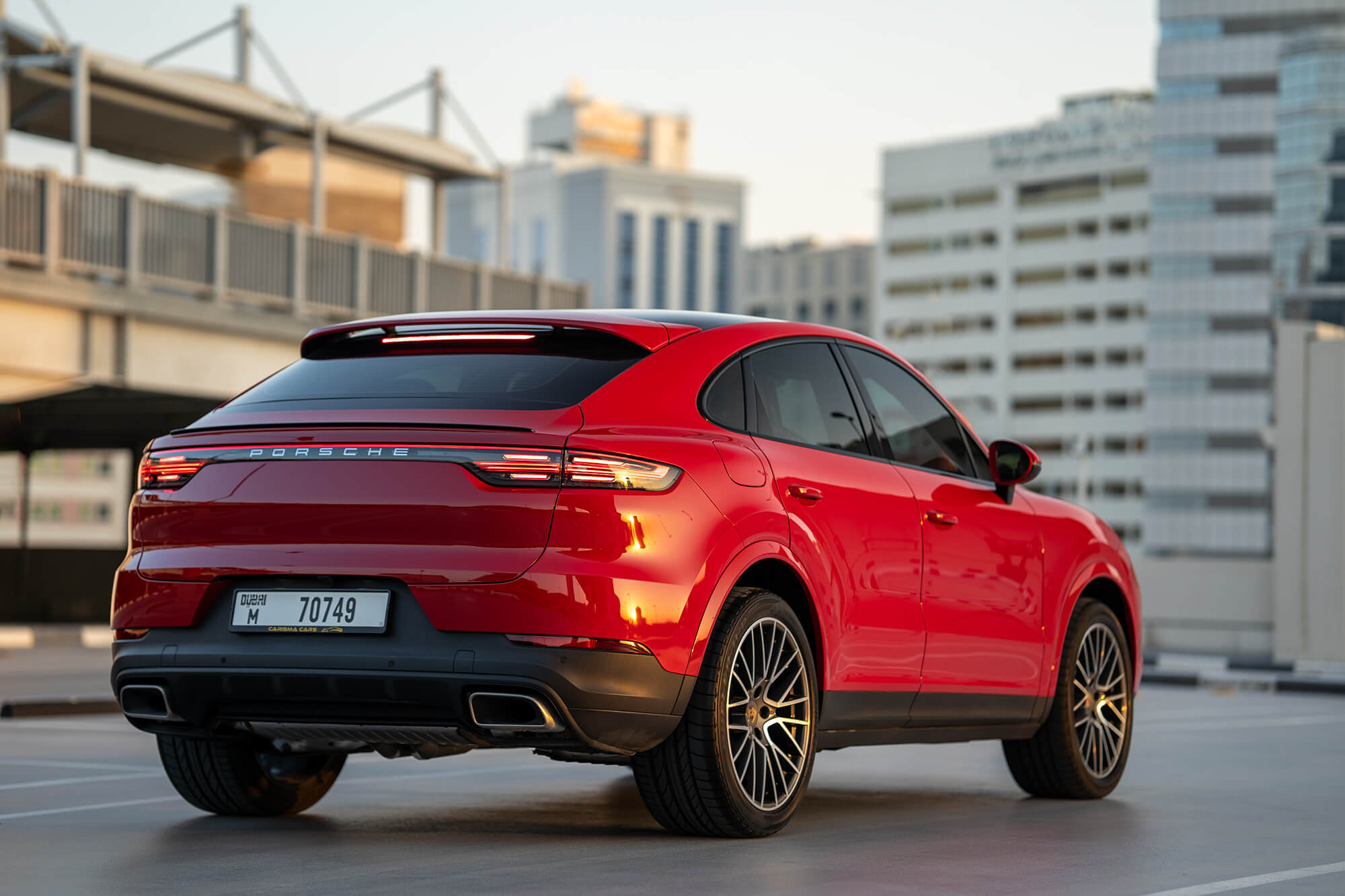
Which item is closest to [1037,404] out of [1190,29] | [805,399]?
[1190,29]

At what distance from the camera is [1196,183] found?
123 m

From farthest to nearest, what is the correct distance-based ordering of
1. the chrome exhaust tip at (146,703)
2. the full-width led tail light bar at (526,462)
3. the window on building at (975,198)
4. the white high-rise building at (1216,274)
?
the window on building at (975,198), the white high-rise building at (1216,274), the chrome exhaust tip at (146,703), the full-width led tail light bar at (526,462)

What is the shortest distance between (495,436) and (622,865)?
129 cm

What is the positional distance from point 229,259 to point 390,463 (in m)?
20.1

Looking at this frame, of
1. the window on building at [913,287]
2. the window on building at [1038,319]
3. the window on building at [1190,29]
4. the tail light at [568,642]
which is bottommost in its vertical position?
the tail light at [568,642]

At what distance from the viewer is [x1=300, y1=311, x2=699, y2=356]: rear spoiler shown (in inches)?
249

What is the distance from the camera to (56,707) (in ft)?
42.5

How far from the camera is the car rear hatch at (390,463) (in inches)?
225

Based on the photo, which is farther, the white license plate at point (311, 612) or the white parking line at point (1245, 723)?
the white parking line at point (1245, 723)

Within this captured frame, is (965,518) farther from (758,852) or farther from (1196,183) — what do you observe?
(1196,183)

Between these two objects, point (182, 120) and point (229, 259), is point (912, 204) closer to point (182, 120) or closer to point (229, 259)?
point (182, 120)

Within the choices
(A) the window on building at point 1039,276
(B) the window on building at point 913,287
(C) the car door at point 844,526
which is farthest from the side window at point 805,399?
(B) the window on building at point 913,287

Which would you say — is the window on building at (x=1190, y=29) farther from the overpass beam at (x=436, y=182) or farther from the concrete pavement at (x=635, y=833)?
the concrete pavement at (x=635, y=833)

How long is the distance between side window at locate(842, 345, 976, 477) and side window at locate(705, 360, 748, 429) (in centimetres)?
85
